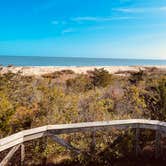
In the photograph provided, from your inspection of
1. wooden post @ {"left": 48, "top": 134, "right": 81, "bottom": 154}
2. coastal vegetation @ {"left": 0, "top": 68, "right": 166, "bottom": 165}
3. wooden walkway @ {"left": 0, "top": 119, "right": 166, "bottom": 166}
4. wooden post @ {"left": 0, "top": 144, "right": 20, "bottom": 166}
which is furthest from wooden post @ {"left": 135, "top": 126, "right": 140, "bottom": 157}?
wooden post @ {"left": 0, "top": 144, "right": 20, "bottom": 166}

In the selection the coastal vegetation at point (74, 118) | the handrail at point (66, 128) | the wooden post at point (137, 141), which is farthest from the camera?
the wooden post at point (137, 141)

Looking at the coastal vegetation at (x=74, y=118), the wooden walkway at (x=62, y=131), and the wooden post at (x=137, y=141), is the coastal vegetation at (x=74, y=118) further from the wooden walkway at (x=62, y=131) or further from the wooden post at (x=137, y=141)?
the wooden walkway at (x=62, y=131)

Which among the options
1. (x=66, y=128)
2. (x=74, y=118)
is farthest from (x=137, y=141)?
(x=74, y=118)

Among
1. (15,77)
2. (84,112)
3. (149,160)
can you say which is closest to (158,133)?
(149,160)

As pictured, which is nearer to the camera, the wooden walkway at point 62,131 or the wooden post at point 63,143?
the wooden walkway at point 62,131

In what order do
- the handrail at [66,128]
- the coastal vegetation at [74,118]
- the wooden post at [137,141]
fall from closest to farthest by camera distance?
the handrail at [66,128], the coastal vegetation at [74,118], the wooden post at [137,141]

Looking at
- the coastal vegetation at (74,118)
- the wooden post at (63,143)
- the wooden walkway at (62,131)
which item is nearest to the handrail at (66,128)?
the wooden walkway at (62,131)

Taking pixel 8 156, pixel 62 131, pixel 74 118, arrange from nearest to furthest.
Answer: pixel 8 156, pixel 62 131, pixel 74 118

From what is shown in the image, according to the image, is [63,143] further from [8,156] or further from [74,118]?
[74,118]

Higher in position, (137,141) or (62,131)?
(62,131)

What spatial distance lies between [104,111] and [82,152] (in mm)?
2317

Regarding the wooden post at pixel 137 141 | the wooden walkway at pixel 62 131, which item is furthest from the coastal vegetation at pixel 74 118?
the wooden walkway at pixel 62 131

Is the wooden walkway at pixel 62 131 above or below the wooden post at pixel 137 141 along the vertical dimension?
above

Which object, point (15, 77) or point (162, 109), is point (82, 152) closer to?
point (162, 109)
